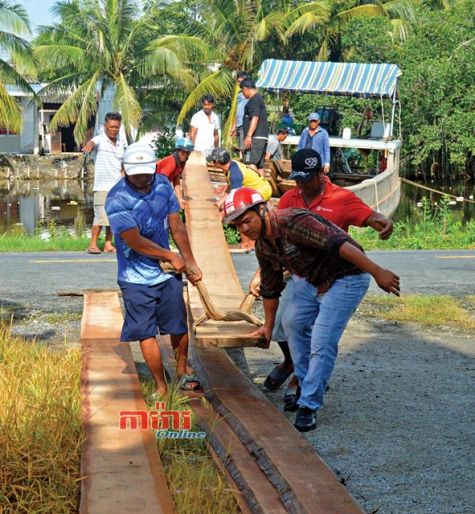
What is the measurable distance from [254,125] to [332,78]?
15556mm

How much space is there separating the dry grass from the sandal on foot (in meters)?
1.40

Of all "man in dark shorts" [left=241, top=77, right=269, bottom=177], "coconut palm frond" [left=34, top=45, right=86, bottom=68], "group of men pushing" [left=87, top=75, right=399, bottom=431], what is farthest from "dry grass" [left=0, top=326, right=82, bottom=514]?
"coconut palm frond" [left=34, top=45, right=86, bottom=68]

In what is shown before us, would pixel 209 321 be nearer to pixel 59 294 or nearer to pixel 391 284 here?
pixel 391 284

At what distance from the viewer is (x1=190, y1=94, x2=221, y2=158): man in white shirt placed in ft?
41.6

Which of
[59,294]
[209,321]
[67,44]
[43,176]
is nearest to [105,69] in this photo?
[67,44]

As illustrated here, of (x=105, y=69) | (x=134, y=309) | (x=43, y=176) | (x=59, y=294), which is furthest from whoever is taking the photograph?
(x=43, y=176)

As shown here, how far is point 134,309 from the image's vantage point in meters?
5.27

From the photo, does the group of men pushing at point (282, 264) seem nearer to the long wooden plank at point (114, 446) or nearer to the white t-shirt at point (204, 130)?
the long wooden plank at point (114, 446)

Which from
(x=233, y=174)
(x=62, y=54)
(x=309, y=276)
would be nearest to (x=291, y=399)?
(x=309, y=276)

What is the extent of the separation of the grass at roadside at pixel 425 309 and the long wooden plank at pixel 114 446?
3.30m

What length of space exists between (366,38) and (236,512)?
32169mm

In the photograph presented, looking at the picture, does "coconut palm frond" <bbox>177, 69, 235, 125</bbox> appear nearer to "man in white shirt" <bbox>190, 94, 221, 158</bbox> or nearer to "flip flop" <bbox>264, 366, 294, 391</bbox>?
"man in white shirt" <bbox>190, 94, 221, 158</bbox>

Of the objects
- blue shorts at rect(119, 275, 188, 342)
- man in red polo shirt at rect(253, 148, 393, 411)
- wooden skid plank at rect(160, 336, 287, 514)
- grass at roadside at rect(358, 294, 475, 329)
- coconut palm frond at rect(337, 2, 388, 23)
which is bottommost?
grass at roadside at rect(358, 294, 475, 329)

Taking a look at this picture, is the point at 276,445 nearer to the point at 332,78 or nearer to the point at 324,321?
the point at 324,321
